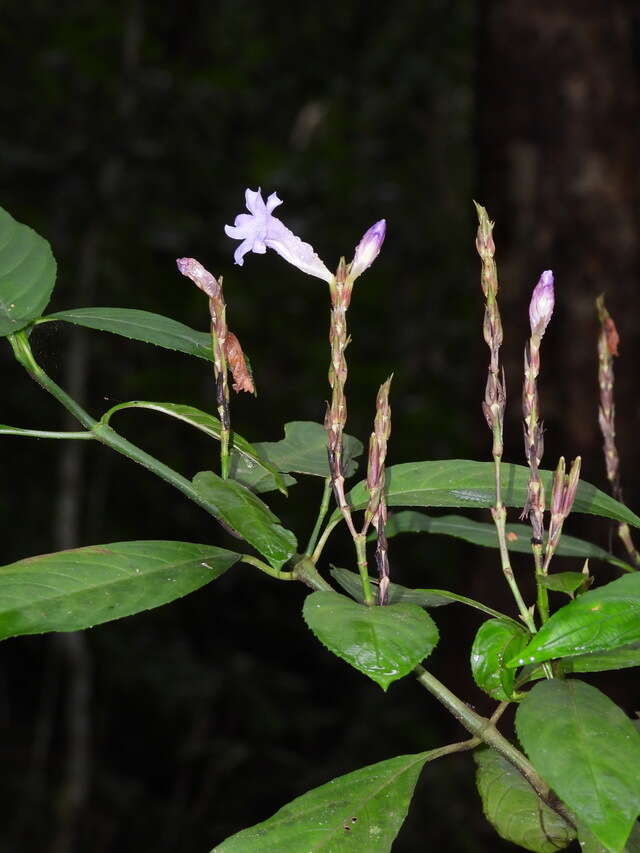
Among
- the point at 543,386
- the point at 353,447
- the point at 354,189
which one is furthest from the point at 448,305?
the point at 353,447

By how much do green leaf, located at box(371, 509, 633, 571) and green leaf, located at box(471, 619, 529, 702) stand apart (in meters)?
0.25

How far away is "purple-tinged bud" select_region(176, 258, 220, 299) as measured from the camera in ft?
2.60

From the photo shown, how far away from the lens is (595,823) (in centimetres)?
56

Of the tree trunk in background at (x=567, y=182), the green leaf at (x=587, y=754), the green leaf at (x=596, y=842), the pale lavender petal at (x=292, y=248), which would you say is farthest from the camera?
the tree trunk in background at (x=567, y=182)

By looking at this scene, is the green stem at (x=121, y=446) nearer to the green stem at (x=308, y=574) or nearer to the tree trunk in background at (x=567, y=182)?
the green stem at (x=308, y=574)

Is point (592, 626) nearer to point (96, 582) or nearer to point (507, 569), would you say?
point (507, 569)

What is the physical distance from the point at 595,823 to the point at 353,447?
45 centimetres

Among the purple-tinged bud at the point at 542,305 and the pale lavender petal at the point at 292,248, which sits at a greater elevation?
the pale lavender petal at the point at 292,248

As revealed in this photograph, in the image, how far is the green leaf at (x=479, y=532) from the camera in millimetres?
965

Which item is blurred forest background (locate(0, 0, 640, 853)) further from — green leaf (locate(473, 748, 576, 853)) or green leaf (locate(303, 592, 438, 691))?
green leaf (locate(303, 592, 438, 691))

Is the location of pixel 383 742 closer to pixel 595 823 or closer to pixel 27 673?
pixel 27 673

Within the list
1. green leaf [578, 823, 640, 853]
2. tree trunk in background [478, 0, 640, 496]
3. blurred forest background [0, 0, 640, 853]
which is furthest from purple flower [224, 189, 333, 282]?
blurred forest background [0, 0, 640, 853]

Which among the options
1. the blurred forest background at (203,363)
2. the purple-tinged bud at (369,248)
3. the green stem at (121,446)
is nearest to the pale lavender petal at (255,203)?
the purple-tinged bud at (369,248)

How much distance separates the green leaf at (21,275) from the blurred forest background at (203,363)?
2.82 meters
